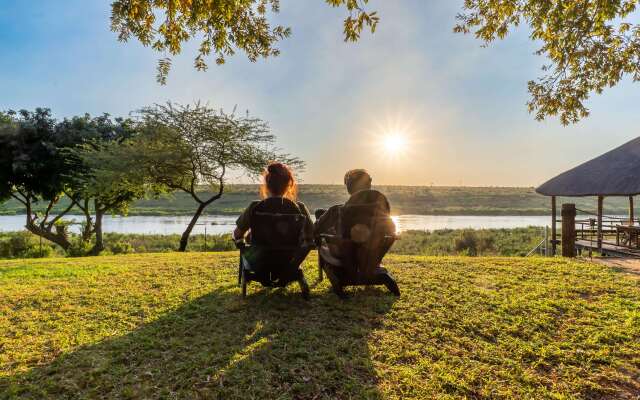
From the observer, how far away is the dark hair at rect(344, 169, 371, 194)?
15.1ft

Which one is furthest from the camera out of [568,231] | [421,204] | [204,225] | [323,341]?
[421,204]

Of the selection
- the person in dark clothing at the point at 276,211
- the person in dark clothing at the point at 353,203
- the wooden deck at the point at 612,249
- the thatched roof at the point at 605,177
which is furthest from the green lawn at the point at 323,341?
the wooden deck at the point at 612,249

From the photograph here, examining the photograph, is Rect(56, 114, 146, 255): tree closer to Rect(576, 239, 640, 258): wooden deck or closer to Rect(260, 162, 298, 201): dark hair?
Rect(260, 162, 298, 201): dark hair

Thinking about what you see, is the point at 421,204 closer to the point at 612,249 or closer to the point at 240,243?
the point at 612,249

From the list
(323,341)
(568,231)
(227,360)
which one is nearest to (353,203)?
(323,341)

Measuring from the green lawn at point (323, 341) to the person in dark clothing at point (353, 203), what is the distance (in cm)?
25

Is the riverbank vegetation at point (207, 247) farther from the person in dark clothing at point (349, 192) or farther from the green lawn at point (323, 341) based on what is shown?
the person in dark clothing at point (349, 192)

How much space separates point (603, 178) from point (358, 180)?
1073cm

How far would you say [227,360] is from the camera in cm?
293

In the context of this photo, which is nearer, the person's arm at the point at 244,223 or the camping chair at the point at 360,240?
the person's arm at the point at 244,223

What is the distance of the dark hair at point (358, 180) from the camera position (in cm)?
459

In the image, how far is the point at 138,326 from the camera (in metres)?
3.77

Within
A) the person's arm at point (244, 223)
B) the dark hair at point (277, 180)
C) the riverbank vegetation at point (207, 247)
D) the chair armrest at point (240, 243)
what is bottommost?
the riverbank vegetation at point (207, 247)

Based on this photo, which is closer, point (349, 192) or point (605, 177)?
point (349, 192)
